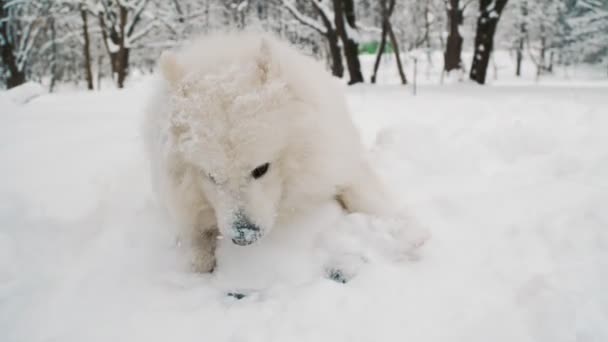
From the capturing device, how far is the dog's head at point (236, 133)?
195 centimetres

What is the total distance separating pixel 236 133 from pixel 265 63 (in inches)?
17.1

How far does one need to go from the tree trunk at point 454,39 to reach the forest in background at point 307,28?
28mm

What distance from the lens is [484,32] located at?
37.1 feet

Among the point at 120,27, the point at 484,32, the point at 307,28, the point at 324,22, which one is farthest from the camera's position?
the point at 307,28

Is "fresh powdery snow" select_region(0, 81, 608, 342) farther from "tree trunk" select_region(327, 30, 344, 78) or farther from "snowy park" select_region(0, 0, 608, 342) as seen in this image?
"tree trunk" select_region(327, 30, 344, 78)

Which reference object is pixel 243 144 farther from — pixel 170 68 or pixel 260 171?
pixel 170 68

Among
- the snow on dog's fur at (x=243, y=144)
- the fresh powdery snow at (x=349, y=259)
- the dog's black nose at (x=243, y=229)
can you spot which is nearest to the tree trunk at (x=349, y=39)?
the fresh powdery snow at (x=349, y=259)

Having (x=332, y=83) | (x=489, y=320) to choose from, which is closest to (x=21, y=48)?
(x=332, y=83)

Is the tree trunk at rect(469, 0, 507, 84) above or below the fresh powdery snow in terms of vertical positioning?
above

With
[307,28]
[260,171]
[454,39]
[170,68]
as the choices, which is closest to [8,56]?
[307,28]

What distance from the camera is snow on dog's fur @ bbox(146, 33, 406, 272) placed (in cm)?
197

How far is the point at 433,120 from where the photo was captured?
535cm

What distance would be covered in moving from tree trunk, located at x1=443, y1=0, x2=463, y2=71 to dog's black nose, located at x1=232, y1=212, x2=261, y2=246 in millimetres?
11477

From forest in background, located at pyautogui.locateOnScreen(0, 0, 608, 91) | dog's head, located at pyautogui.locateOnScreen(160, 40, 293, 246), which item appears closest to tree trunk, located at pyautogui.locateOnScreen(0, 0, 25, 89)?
forest in background, located at pyautogui.locateOnScreen(0, 0, 608, 91)
